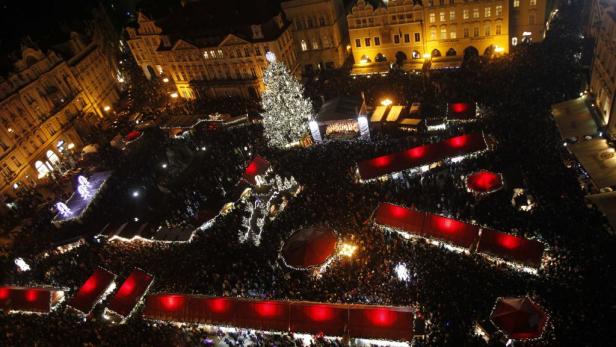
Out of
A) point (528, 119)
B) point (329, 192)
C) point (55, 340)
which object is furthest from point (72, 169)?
point (528, 119)

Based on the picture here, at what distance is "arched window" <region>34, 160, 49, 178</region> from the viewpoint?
4712cm

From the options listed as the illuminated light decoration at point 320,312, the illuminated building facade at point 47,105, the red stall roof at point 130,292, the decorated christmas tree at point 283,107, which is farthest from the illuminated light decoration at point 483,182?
the illuminated building facade at point 47,105

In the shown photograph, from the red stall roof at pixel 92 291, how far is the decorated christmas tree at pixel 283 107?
19.2 meters

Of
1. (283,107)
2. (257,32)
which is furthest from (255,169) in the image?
(257,32)

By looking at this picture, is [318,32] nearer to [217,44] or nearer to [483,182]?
[217,44]

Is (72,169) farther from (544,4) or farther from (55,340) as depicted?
(544,4)

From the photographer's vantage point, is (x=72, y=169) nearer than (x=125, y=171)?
No

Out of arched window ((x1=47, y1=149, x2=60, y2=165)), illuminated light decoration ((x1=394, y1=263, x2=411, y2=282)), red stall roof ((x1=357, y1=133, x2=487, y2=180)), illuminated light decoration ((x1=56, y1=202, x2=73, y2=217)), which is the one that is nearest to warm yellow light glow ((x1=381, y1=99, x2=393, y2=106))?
red stall roof ((x1=357, y1=133, x2=487, y2=180))

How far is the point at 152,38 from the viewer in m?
56.6

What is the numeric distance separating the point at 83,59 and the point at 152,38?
33.9ft

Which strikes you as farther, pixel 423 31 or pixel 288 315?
pixel 423 31

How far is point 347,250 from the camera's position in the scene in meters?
27.6

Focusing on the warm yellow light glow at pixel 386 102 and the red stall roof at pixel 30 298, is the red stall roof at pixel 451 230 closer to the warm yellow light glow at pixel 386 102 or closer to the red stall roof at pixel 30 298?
the warm yellow light glow at pixel 386 102

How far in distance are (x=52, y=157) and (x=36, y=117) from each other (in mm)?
4949
